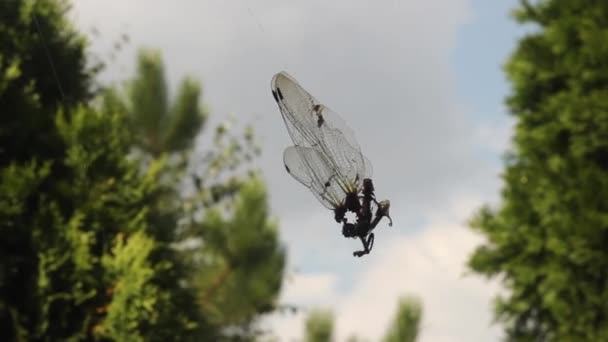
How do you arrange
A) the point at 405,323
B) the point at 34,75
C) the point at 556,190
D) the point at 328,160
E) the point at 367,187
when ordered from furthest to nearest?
the point at 405,323 < the point at 556,190 < the point at 34,75 < the point at 367,187 < the point at 328,160

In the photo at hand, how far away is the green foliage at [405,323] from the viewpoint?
1408 cm

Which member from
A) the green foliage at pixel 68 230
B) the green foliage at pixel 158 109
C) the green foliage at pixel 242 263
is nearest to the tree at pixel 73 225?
the green foliage at pixel 68 230

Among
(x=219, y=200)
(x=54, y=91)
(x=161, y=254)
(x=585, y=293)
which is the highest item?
(x=219, y=200)

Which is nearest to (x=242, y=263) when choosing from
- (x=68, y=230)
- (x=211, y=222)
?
(x=211, y=222)

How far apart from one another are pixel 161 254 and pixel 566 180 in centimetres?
502

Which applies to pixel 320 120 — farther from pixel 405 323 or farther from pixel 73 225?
pixel 405 323

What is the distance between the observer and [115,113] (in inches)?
327

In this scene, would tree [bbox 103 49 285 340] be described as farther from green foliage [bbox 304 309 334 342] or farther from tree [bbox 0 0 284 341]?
tree [bbox 0 0 284 341]

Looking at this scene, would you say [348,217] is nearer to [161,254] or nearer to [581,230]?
[161,254]

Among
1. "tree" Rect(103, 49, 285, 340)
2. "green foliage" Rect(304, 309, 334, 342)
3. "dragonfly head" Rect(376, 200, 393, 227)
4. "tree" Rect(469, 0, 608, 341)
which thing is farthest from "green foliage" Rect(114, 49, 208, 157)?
"dragonfly head" Rect(376, 200, 393, 227)

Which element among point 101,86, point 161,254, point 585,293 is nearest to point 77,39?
point 101,86

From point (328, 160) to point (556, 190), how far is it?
8.31 meters

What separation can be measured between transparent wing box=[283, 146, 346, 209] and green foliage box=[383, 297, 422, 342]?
492 inches

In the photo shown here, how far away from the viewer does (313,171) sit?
6.35 ft
